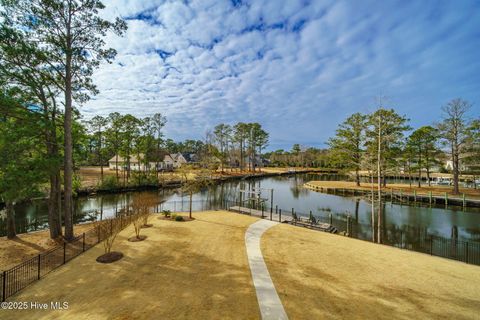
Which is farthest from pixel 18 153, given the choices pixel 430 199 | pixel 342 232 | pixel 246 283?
pixel 430 199

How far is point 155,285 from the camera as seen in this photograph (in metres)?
8.01

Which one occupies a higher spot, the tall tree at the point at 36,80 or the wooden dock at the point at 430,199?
the tall tree at the point at 36,80

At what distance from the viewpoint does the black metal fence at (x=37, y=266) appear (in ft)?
26.3

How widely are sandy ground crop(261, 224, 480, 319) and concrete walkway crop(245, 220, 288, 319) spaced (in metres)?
0.26

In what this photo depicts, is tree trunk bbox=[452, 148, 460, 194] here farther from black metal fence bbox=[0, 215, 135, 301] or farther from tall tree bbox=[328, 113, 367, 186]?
black metal fence bbox=[0, 215, 135, 301]

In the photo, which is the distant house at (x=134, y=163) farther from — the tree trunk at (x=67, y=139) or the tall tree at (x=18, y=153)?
the tall tree at (x=18, y=153)

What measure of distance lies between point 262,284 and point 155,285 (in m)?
3.87

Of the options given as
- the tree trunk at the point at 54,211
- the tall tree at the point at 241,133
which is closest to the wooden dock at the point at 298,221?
the tree trunk at the point at 54,211

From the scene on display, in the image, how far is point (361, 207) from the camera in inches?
1113

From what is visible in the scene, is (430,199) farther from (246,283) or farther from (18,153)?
(18,153)

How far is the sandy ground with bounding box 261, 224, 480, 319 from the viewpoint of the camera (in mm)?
6691

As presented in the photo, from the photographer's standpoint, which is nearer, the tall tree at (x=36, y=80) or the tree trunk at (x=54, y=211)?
the tall tree at (x=36, y=80)

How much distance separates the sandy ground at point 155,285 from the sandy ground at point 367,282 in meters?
1.64

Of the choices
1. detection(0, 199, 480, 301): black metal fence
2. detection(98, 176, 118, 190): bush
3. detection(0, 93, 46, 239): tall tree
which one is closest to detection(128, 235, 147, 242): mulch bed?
detection(0, 199, 480, 301): black metal fence
